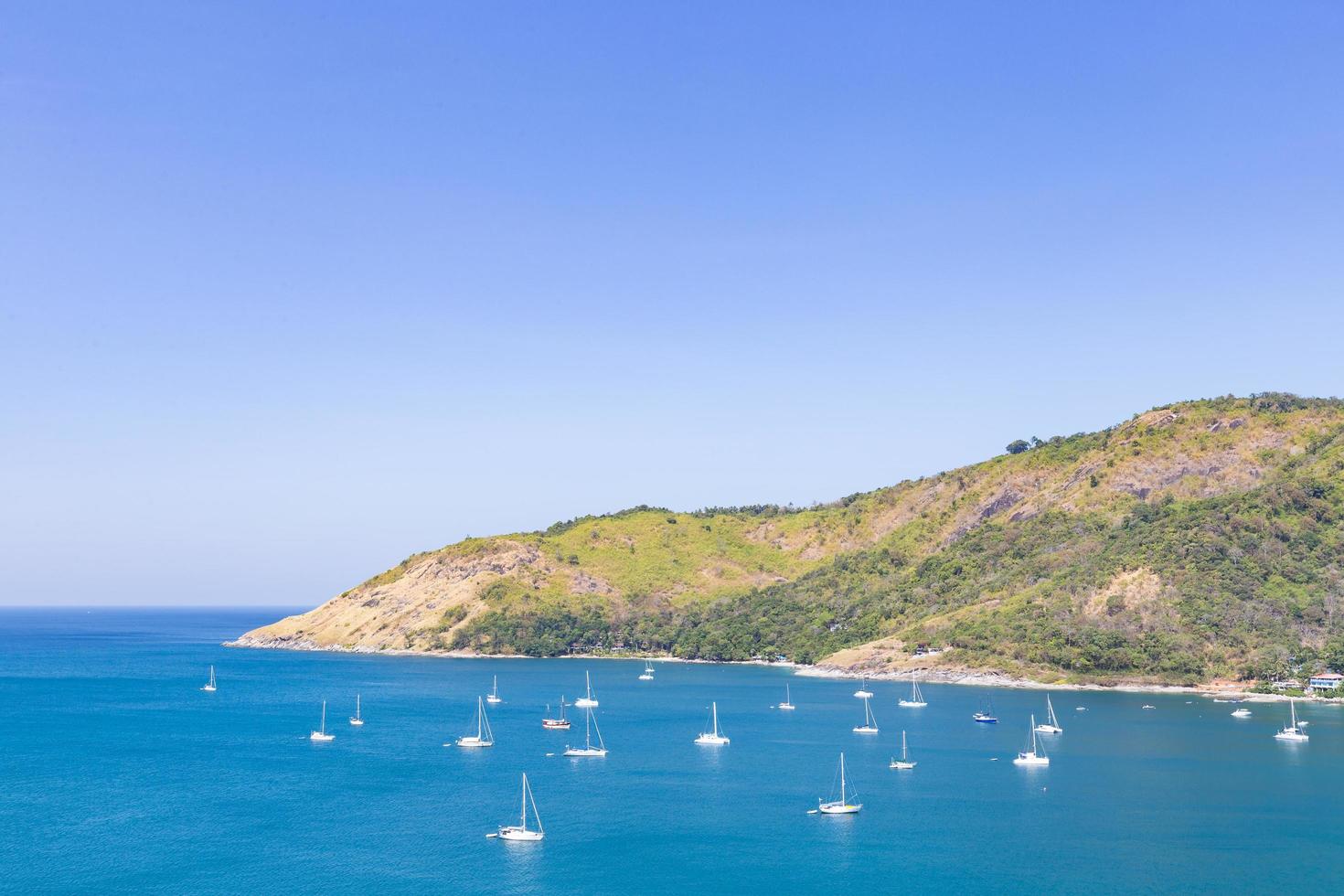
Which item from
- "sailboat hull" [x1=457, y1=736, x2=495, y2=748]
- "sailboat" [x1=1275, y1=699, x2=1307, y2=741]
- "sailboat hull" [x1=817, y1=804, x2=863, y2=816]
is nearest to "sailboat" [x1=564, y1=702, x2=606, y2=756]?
"sailboat hull" [x1=457, y1=736, x2=495, y2=748]

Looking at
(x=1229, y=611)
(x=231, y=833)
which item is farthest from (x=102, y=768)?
(x=1229, y=611)

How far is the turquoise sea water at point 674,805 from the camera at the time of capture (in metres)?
77.4

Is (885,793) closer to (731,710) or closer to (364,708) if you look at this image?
(731,710)

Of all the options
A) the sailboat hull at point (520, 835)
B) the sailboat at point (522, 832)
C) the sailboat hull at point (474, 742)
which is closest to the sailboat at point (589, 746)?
the sailboat hull at point (474, 742)

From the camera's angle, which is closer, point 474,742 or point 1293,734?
point 474,742

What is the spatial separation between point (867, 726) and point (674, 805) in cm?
5007

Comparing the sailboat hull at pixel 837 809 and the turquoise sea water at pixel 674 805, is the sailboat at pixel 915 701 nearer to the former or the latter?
the turquoise sea water at pixel 674 805

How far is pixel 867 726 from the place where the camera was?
5551 inches

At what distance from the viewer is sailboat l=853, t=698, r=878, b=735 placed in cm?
13712

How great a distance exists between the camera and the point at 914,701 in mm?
166750

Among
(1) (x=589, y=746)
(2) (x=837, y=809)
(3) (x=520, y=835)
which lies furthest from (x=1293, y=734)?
(3) (x=520, y=835)

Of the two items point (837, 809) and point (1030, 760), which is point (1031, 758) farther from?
point (837, 809)

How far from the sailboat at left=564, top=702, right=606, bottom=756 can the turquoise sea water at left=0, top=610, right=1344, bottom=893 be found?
1.70 m

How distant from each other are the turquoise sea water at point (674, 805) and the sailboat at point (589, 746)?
66.8 inches
